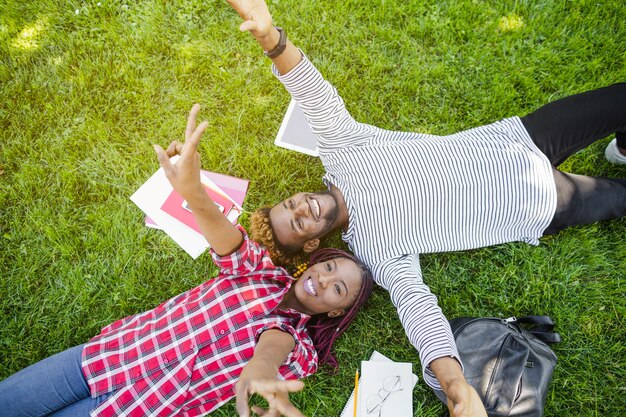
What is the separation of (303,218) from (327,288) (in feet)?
1.56

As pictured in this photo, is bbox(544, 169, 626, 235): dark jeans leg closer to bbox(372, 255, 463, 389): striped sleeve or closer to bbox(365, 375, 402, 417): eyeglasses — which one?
bbox(372, 255, 463, 389): striped sleeve

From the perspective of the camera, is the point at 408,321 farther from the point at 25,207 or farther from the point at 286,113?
the point at 25,207

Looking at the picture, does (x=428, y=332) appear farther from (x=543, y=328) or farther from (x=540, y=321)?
(x=543, y=328)

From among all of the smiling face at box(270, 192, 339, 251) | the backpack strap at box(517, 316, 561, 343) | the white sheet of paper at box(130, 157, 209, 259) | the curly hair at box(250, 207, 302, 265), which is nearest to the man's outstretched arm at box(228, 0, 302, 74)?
the smiling face at box(270, 192, 339, 251)

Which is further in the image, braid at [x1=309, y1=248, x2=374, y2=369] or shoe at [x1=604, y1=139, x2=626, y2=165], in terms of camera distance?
shoe at [x1=604, y1=139, x2=626, y2=165]

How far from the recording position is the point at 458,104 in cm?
370

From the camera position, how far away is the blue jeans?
8.62ft

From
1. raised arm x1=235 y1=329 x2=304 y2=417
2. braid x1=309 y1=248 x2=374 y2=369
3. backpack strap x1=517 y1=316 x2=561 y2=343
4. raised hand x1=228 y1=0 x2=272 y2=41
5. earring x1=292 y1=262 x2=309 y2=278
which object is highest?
raised hand x1=228 y1=0 x2=272 y2=41

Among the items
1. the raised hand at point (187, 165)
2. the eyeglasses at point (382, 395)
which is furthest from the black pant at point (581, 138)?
the raised hand at point (187, 165)

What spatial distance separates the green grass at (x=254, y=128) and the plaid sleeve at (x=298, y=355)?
490mm

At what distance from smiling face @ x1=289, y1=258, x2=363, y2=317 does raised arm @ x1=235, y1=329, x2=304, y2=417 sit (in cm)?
33

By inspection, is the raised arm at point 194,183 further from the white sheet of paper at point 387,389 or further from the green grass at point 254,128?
the white sheet of paper at point 387,389

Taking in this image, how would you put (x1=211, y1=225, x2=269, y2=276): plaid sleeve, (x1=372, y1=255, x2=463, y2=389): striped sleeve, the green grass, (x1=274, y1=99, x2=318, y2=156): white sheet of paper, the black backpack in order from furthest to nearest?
(x1=274, y1=99, x2=318, y2=156): white sheet of paper
the green grass
the black backpack
(x1=372, y1=255, x2=463, y2=389): striped sleeve
(x1=211, y1=225, x2=269, y2=276): plaid sleeve

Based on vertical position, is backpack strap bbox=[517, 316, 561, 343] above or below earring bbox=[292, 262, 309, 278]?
below
